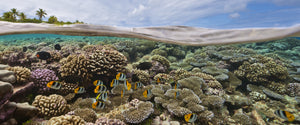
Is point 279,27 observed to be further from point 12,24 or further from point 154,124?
point 12,24

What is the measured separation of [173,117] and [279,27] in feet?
29.8

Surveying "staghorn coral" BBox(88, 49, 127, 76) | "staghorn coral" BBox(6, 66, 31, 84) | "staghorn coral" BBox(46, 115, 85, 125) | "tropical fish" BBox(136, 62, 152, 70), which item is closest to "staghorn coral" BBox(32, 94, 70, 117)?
"staghorn coral" BBox(46, 115, 85, 125)

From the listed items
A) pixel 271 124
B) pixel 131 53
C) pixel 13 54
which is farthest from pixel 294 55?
pixel 13 54

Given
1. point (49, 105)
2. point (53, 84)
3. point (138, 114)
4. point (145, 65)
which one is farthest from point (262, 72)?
point (49, 105)

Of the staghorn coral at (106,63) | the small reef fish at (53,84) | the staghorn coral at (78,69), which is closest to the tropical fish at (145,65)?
the staghorn coral at (106,63)

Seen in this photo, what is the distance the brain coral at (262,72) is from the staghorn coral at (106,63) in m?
7.77

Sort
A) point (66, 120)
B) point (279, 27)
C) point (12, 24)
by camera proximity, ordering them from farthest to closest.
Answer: point (12, 24)
point (279, 27)
point (66, 120)

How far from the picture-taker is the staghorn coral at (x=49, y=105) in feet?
12.3

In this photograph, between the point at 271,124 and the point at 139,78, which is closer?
the point at 271,124

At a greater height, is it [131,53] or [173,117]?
[131,53]

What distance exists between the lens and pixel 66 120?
307 cm

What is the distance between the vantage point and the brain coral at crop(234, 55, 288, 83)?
767 centimetres

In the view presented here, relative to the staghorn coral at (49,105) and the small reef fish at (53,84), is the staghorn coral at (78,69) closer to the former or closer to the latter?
the staghorn coral at (49,105)

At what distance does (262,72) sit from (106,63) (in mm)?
9184
